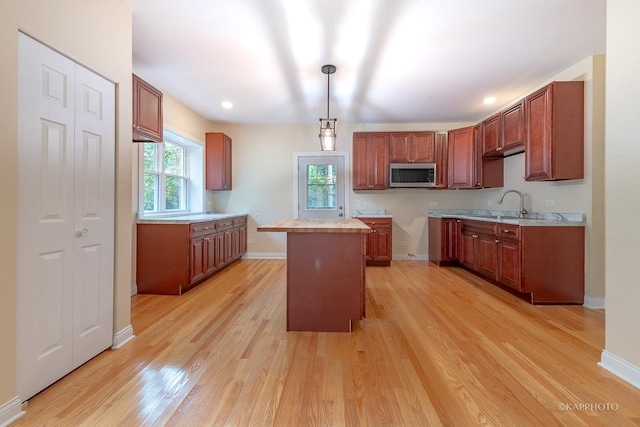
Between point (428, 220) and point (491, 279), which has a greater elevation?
point (428, 220)

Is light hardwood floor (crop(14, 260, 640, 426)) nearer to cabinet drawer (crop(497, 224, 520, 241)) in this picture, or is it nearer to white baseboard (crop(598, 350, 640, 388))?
white baseboard (crop(598, 350, 640, 388))

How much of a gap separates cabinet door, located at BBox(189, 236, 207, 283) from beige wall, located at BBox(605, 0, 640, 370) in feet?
12.5

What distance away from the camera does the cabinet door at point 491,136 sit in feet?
13.5

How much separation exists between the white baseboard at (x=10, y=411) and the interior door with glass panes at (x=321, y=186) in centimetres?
439

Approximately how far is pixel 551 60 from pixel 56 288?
15.4 feet

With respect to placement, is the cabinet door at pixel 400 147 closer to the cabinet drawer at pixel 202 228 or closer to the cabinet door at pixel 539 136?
the cabinet door at pixel 539 136

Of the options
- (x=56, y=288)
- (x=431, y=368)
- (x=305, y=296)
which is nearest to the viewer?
(x=56, y=288)

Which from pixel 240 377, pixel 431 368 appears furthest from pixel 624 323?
pixel 240 377

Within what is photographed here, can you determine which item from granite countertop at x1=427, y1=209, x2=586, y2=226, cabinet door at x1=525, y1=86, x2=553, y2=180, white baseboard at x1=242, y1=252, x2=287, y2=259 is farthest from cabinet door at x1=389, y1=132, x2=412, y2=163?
white baseboard at x1=242, y1=252, x2=287, y2=259

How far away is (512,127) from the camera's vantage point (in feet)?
12.3

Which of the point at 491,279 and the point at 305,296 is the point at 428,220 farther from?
the point at 305,296

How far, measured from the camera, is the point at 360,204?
552cm

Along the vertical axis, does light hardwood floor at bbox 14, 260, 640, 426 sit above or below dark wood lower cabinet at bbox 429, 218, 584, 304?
below

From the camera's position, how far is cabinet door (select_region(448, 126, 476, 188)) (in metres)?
4.80
